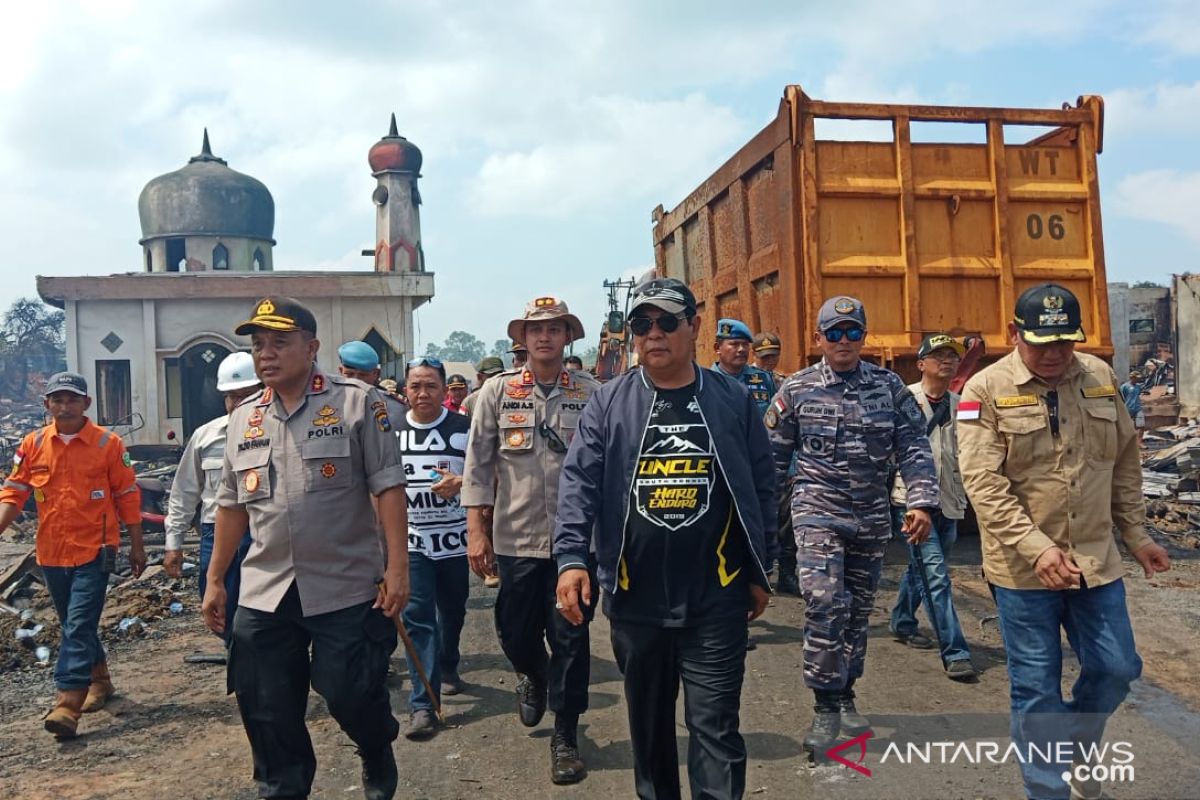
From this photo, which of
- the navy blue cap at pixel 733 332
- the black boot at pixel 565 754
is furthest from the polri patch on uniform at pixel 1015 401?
the navy blue cap at pixel 733 332

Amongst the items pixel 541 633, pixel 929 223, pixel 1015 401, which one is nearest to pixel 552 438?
pixel 541 633

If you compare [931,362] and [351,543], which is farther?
[931,362]

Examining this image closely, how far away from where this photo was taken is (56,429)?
528 cm

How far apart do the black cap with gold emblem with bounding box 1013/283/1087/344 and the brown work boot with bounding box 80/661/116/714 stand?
516cm

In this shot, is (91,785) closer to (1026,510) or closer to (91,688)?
(91,688)

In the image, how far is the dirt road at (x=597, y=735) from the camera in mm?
3855

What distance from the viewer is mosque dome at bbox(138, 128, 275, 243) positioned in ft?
106

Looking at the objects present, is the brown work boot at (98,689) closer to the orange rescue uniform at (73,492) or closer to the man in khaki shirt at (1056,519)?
the orange rescue uniform at (73,492)

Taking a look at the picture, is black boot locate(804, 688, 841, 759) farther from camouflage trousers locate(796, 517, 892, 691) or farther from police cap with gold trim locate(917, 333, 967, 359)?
police cap with gold trim locate(917, 333, 967, 359)

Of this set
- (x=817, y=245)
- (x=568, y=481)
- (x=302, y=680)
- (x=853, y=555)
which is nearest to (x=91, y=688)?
(x=302, y=680)

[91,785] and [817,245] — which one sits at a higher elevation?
[817,245]

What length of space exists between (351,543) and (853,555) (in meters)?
2.25

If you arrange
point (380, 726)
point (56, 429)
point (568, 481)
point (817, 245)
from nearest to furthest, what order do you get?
1. point (568, 481)
2. point (380, 726)
3. point (56, 429)
4. point (817, 245)

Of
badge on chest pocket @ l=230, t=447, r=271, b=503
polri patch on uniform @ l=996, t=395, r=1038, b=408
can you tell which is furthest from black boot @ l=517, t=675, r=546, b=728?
polri patch on uniform @ l=996, t=395, r=1038, b=408
